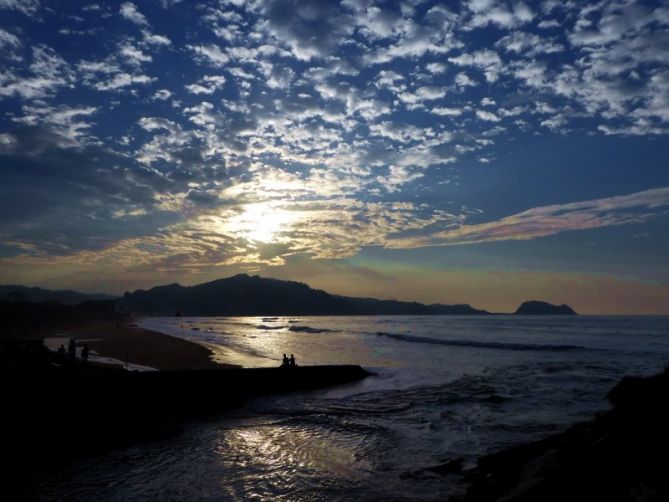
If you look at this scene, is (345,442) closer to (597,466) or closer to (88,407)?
(597,466)

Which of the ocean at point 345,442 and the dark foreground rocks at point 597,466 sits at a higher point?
the dark foreground rocks at point 597,466

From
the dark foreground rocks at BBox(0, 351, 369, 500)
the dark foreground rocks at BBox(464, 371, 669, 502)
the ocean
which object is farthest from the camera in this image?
the dark foreground rocks at BBox(0, 351, 369, 500)

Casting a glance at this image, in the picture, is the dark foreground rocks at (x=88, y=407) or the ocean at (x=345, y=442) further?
the dark foreground rocks at (x=88, y=407)

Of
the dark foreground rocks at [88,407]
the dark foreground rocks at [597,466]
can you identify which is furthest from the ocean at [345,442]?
the dark foreground rocks at [597,466]

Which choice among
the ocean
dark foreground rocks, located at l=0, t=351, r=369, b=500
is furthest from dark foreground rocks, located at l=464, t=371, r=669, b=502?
dark foreground rocks, located at l=0, t=351, r=369, b=500

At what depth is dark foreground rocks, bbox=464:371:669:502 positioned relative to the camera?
6891 millimetres

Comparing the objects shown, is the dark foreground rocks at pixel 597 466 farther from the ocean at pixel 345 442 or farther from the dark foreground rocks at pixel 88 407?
the dark foreground rocks at pixel 88 407

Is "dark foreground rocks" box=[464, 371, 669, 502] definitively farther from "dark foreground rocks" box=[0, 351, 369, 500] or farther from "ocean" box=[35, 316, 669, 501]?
"dark foreground rocks" box=[0, 351, 369, 500]

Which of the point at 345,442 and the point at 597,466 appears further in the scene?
the point at 345,442

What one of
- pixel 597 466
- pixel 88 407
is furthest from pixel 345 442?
pixel 88 407

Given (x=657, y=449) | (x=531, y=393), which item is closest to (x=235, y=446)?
(x=657, y=449)

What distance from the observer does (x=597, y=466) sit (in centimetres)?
792

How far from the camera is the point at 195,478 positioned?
11000 millimetres

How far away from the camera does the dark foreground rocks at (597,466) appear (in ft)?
22.6
